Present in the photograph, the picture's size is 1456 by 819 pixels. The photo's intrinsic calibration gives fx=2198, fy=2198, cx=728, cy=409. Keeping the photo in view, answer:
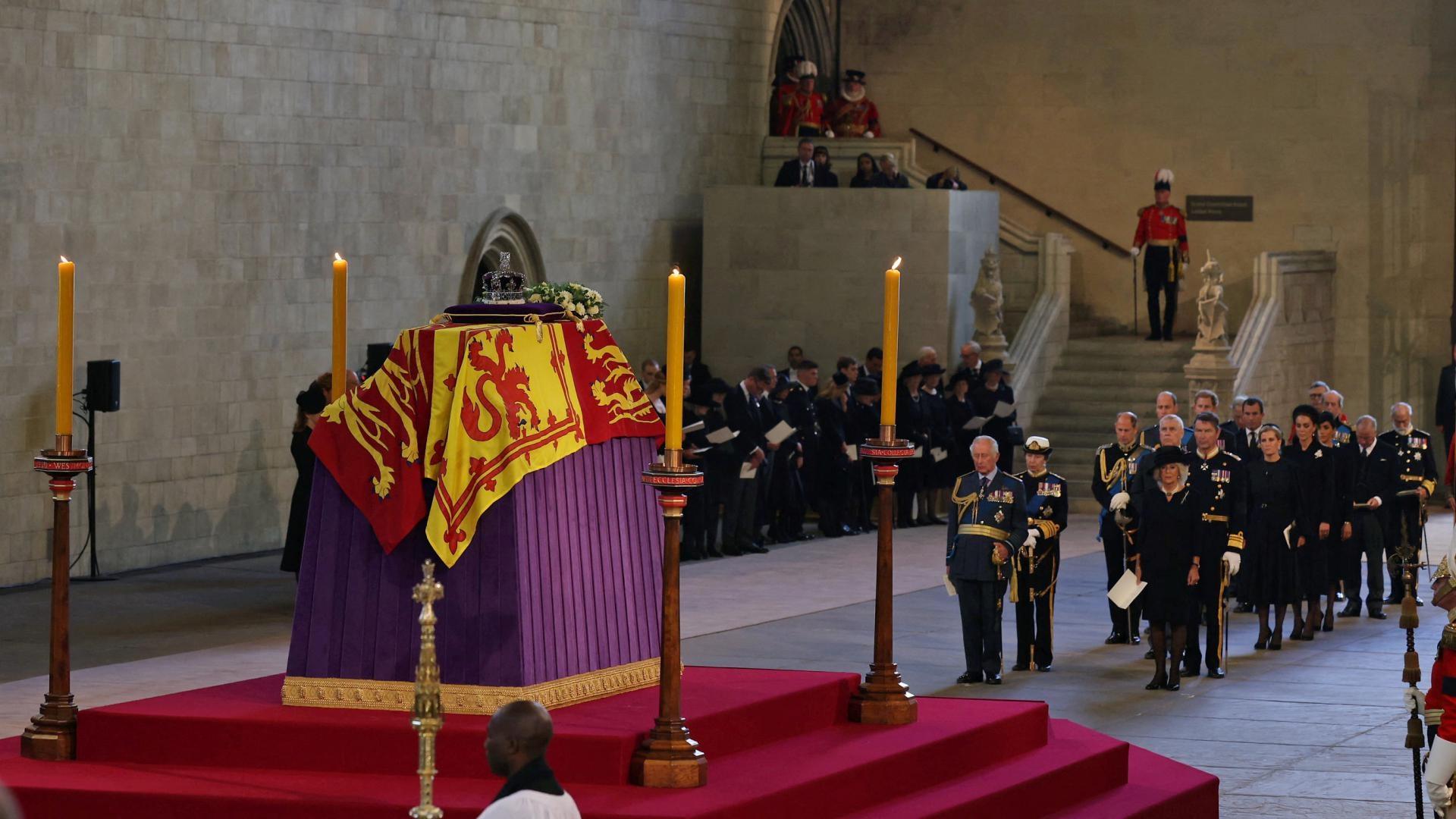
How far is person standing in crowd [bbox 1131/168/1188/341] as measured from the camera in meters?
24.6

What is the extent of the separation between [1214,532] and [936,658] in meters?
1.83

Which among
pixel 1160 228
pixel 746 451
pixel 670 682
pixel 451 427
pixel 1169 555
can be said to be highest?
pixel 1160 228

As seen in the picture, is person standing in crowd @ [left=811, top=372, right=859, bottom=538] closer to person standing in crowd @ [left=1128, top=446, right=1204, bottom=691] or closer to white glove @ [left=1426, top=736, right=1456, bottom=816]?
person standing in crowd @ [left=1128, top=446, right=1204, bottom=691]

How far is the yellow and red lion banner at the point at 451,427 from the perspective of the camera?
7.96 meters

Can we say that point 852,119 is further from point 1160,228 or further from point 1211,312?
point 1211,312

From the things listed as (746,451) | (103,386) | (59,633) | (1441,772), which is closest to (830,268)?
(746,451)

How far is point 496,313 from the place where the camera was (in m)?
8.30

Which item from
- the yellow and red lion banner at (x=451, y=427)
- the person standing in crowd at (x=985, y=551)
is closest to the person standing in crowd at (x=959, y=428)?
the person standing in crowd at (x=985, y=551)

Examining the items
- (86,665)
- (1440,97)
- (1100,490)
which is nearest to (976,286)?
(1440,97)

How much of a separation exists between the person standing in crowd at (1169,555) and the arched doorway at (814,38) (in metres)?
13.9

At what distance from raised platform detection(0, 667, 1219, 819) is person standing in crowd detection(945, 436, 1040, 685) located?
10.0 feet

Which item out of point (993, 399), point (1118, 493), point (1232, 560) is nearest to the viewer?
point (1232, 560)

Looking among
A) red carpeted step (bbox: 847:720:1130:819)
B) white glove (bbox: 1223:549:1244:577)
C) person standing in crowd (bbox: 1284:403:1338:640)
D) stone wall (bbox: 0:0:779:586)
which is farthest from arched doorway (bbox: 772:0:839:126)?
red carpeted step (bbox: 847:720:1130:819)

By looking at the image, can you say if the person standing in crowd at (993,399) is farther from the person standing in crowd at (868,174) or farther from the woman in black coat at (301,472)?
the woman in black coat at (301,472)
